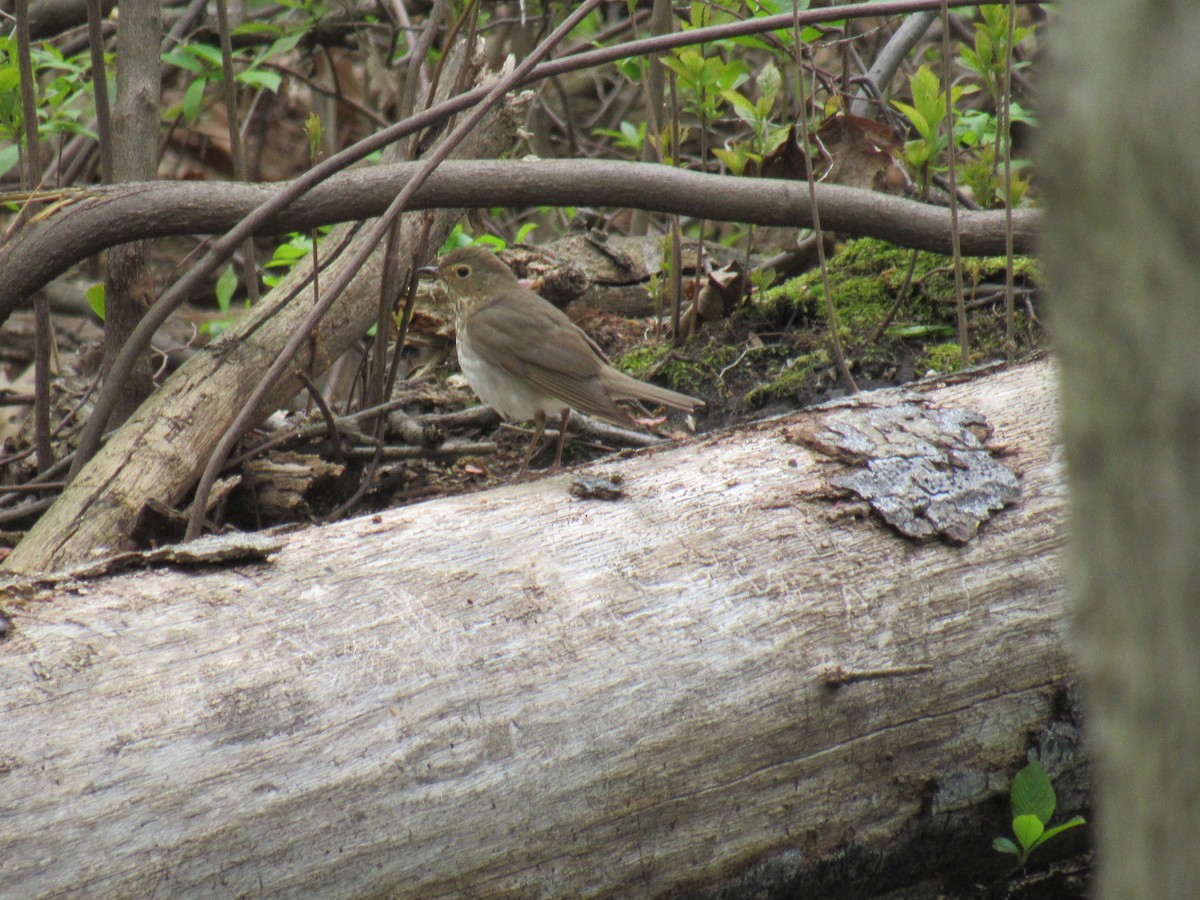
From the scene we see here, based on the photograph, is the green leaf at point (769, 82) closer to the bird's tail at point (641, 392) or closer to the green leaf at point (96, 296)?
the bird's tail at point (641, 392)

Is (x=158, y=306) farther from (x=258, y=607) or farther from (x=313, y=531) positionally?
(x=258, y=607)

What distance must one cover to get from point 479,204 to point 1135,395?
11.1ft

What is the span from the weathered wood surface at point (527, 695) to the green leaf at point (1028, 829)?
13 centimetres

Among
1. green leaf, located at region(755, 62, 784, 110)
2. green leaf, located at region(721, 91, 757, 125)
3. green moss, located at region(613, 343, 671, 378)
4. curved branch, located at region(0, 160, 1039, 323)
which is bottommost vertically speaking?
green moss, located at region(613, 343, 671, 378)

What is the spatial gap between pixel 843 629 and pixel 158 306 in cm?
227

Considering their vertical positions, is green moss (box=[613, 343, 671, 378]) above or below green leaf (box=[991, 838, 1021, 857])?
above

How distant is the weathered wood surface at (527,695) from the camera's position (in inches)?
80.4

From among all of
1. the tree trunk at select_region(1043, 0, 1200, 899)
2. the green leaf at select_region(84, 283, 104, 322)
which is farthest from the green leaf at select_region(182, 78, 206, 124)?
the tree trunk at select_region(1043, 0, 1200, 899)

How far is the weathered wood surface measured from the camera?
6.70 feet

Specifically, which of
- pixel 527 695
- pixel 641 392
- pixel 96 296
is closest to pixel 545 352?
pixel 641 392

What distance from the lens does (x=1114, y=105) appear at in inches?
29.1

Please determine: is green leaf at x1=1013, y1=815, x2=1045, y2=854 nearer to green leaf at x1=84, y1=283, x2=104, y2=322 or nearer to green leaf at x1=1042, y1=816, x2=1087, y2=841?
green leaf at x1=1042, y1=816, x2=1087, y2=841

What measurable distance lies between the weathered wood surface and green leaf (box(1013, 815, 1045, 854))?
13 cm

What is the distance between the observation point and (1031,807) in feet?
8.00
